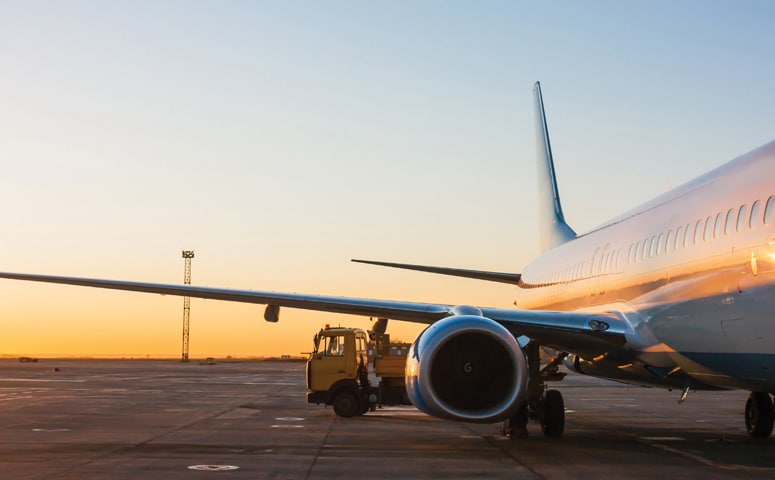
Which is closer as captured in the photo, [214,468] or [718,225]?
[718,225]

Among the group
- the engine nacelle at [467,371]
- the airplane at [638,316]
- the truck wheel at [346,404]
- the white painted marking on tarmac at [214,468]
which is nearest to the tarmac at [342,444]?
the white painted marking on tarmac at [214,468]

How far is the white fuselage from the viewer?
10.5m

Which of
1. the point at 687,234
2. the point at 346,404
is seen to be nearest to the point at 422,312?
the point at 687,234

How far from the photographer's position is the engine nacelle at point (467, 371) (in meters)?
12.0

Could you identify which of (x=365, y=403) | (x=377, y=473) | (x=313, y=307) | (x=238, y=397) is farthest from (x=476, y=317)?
(x=238, y=397)

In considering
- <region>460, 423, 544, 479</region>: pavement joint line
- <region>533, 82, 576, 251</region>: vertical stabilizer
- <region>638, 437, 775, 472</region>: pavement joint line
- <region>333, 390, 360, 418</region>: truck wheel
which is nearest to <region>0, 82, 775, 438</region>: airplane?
<region>460, 423, 544, 479</region>: pavement joint line

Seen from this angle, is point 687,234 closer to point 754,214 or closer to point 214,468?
point 754,214

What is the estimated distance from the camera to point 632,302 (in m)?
13.9

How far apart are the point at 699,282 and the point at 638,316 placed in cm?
198

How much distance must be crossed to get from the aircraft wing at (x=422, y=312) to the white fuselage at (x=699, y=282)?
1.25 ft

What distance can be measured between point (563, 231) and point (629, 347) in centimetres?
972

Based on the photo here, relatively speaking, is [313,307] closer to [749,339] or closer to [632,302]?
[632,302]

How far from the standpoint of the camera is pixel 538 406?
55.8 feet

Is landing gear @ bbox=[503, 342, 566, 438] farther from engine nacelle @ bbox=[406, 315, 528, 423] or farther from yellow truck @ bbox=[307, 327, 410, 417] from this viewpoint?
yellow truck @ bbox=[307, 327, 410, 417]
